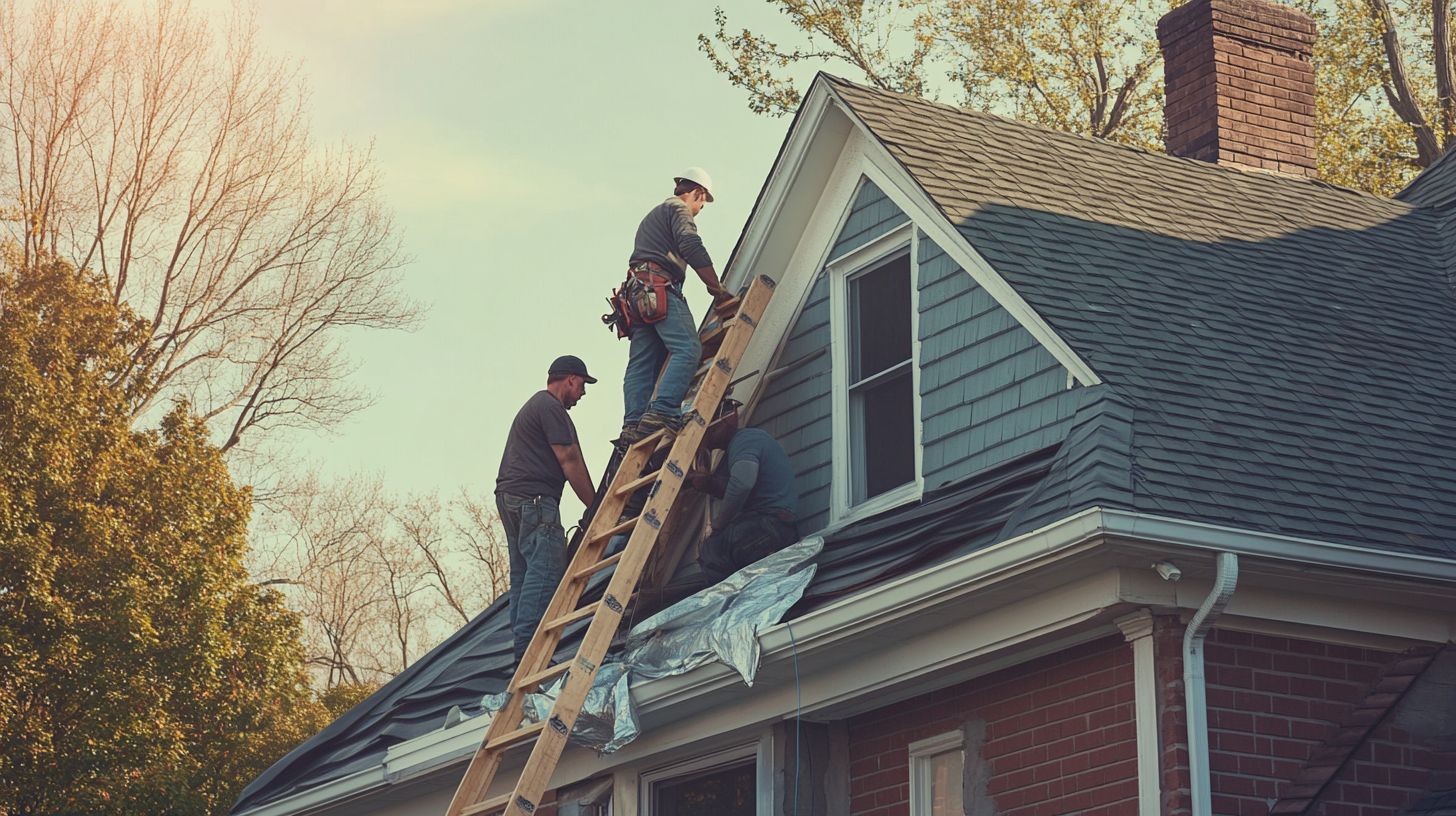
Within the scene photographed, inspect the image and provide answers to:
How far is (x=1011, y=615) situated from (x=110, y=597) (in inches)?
625

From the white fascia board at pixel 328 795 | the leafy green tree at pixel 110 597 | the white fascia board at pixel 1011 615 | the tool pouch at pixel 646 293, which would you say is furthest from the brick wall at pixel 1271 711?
the leafy green tree at pixel 110 597

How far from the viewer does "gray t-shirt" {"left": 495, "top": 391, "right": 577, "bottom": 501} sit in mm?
10125

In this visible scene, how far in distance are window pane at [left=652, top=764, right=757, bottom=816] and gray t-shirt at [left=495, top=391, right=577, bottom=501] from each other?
187 cm

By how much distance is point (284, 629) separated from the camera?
23281 mm

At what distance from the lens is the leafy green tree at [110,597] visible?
20.0 meters

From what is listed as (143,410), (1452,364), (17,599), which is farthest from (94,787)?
(1452,364)

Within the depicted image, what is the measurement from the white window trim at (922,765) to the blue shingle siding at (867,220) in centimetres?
318

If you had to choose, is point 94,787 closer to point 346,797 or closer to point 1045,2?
point 346,797

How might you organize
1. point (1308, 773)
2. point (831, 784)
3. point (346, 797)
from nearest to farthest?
1. point (1308, 773)
2. point (831, 784)
3. point (346, 797)

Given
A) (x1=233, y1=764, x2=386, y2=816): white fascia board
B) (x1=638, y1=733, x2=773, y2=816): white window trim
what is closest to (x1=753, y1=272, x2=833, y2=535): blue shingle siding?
(x1=638, y1=733, x2=773, y2=816): white window trim

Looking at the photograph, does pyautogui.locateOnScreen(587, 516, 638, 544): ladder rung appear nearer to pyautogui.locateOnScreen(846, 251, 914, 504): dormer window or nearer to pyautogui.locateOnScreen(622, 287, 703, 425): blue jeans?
pyautogui.locateOnScreen(622, 287, 703, 425): blue jeans

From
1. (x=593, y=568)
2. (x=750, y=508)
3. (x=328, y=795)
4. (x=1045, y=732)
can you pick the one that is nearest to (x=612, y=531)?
(x=593, y=568)

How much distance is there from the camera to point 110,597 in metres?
20.5

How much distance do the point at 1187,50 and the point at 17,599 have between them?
14820mm
